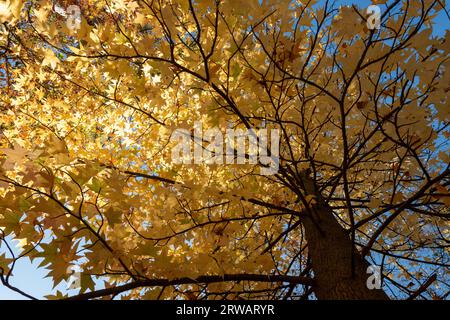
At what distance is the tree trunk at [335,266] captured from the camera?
1399mm

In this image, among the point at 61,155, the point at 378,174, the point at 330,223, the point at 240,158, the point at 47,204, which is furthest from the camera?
the point at 378,174

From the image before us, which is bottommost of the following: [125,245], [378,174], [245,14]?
[125,245]

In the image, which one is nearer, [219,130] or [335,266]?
[335,266]

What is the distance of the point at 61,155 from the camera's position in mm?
1237

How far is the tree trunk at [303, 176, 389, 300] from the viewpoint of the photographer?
1.40 metres

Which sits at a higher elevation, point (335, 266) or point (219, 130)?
point (219, 130)

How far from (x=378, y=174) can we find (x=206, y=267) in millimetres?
2132

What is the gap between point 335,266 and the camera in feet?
5.17

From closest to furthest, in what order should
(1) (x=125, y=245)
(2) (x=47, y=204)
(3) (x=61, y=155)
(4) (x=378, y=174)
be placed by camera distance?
(2) (x=47, y=204), (3) (x=61, y=155), (1) (x=125, y=245), (4) (x=378, y=174)

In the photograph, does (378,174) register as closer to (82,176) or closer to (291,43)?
(291,43)

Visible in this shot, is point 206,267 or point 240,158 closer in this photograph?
point 206,267
